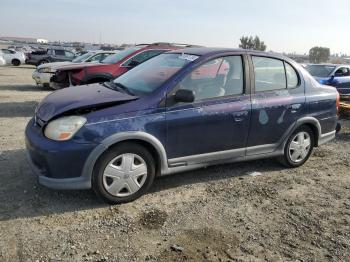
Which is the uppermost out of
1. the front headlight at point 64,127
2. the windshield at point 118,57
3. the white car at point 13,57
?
the windshield at point 118,57

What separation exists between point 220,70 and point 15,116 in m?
5.82

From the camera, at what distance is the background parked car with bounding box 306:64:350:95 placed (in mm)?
14133

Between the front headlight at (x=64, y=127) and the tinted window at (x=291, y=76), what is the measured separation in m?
3.11

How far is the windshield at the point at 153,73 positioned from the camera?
4.69 meters

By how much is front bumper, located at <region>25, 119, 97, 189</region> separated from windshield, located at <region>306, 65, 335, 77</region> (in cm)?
1258

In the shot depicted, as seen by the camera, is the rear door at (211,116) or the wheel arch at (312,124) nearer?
the rear door at (211,116)

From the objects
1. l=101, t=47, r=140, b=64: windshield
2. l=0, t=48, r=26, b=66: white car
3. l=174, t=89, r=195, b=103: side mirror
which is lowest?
l=0, t=48, r=26, b=66: white car

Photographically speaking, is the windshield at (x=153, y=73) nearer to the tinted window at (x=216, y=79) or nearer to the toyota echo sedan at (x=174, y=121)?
the toyota echo sedan at (x=174, y=121)

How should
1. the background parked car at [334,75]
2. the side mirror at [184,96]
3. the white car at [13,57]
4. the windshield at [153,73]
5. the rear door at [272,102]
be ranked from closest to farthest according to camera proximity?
the side mirror at [184,96], the windshield at [153,73], the rear door at [272,102], the background parked car at [334,75], the white car at [13,57]

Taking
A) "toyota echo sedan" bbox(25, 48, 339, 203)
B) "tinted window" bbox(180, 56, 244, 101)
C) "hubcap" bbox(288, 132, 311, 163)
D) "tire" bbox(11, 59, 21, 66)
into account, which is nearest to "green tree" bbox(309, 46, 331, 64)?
"tire" bbox(11, 59, 21, 66)

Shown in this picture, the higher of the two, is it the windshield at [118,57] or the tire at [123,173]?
the windshield at [118,57]

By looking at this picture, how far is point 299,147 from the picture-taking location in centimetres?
588

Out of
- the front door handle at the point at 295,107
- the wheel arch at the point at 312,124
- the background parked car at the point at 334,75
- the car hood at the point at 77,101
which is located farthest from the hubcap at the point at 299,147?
the background parked car at the point at 334,75

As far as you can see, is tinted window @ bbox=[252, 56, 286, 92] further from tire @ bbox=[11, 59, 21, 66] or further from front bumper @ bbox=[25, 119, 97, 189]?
tire @ bbox=[11, 59, 21, 66]
